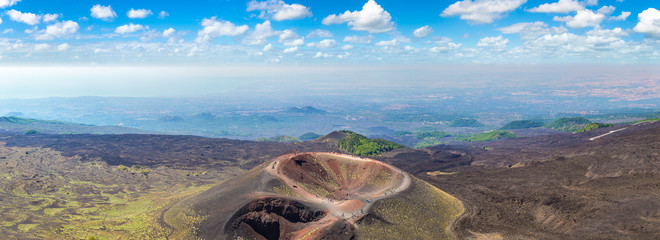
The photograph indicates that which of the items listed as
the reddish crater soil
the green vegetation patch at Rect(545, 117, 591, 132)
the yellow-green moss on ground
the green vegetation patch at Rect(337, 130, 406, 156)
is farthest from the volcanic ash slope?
the green vegetation patch at Rect(545, 117, 591, 132)

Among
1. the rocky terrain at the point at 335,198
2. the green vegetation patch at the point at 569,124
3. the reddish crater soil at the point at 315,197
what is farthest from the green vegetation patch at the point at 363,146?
the green vegetation patch at the point at 569,124

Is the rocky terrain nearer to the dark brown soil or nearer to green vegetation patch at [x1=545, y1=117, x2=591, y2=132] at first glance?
the dark brown soil

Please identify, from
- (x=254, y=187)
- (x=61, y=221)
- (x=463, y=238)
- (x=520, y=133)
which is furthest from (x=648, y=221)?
(x=520, y=133)

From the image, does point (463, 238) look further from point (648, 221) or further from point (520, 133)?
point (520, 133)

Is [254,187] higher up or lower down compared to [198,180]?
higher up

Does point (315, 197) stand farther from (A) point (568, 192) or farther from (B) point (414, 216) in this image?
(A) point (568, 192)

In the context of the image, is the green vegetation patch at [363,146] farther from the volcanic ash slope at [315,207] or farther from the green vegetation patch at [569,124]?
the green vegetation patch at [569,124]
